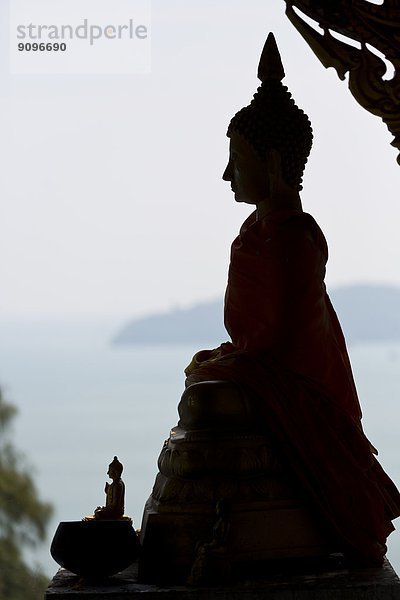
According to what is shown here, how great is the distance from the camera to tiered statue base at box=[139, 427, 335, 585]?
2.56m

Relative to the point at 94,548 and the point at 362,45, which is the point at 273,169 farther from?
the point at 94,548

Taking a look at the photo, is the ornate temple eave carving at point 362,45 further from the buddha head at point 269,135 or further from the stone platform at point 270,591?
the stone platform at point 270,591

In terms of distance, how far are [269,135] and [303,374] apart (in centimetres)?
57

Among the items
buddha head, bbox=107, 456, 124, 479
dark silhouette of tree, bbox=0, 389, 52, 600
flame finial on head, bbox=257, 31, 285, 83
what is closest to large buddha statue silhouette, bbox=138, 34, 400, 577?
flame finial on head, bbox=257, 31, 285, 83

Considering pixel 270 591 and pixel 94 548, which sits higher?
pixel 94 548

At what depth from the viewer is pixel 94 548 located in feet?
8.35

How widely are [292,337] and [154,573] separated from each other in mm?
619

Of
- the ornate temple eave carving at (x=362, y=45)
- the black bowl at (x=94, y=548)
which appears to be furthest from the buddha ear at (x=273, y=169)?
the black bowl at (x=94, y=548)

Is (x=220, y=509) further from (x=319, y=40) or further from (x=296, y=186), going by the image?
(x=319, y=40)

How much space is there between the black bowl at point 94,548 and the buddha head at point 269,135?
0.85m

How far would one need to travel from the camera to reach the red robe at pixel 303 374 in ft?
8.61

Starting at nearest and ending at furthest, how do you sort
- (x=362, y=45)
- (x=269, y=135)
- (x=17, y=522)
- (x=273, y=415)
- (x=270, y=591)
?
(x=270, y=591), (x=273, y=415), (x=269, y=135), (x=362, y=45), (x=17, y=522)

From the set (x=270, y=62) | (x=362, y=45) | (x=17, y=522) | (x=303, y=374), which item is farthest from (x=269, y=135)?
(x=17, y=522)

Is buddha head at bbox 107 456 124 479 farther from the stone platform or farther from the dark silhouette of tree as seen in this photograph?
the dark silhouette of tree
